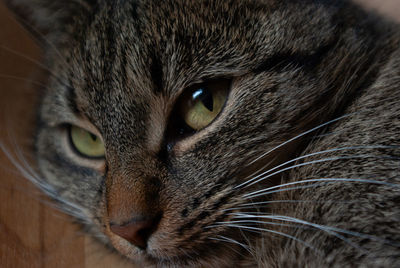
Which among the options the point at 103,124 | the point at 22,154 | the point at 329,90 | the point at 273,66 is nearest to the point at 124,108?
the point at 103,124

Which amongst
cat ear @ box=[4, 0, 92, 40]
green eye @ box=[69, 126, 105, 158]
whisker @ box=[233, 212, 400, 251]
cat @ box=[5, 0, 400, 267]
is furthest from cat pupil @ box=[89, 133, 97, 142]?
whisker @ box=[233, 212, 400, 251]

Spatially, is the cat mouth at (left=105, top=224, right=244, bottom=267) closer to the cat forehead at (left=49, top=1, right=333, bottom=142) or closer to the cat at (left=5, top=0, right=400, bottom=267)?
the cat at (left=5, top=0, right=400, bottom=267)

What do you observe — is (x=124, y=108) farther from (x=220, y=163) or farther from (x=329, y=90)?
(x=329, y=90)

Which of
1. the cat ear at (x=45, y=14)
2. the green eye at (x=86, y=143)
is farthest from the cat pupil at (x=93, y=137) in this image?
the cat ear at (x=45, y=14)

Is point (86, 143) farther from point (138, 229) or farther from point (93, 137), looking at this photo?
point (138, 229)

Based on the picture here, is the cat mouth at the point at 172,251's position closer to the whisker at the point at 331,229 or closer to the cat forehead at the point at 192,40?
the whisker at the point at 331,229

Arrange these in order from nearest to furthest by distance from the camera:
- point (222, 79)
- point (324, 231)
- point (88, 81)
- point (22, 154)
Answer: point (324, 231) < point (222, 79) < point (88, 81) < point (22, 154)
